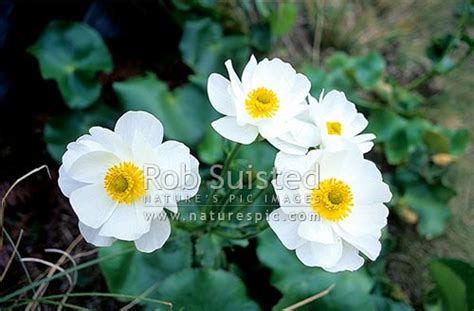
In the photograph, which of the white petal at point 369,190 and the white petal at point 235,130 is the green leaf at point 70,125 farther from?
the white petal at point 369,190

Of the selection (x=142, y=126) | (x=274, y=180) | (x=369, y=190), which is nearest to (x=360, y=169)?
(x=369, y=190)

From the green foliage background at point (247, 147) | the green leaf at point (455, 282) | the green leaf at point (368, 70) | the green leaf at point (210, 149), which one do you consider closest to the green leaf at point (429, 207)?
the green foliage background at point (247, 147)

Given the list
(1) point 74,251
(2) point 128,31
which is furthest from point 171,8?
(1) point 74,251

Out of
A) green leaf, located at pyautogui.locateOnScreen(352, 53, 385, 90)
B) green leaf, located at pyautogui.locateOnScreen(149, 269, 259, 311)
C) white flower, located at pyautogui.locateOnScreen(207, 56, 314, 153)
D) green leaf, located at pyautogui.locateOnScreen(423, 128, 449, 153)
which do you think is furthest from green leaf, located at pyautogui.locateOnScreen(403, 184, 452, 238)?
white flower, located at pyautogui.locateOnScreen(207, 56, 314, 153)

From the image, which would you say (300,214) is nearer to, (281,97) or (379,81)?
(281,97)

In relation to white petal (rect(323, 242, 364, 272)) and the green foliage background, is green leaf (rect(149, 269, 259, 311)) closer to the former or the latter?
the green foliage background

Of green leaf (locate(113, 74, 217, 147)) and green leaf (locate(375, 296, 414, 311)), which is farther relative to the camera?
green leaf (locate(113, 74, 217, 147))

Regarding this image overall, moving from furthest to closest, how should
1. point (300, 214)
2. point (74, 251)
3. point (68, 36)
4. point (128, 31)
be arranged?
1. point (128, 31)
2. point (68, 36)
3. point (74, 251)
4. point (300, 214)

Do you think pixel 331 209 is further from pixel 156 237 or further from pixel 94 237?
pixel 94 237
